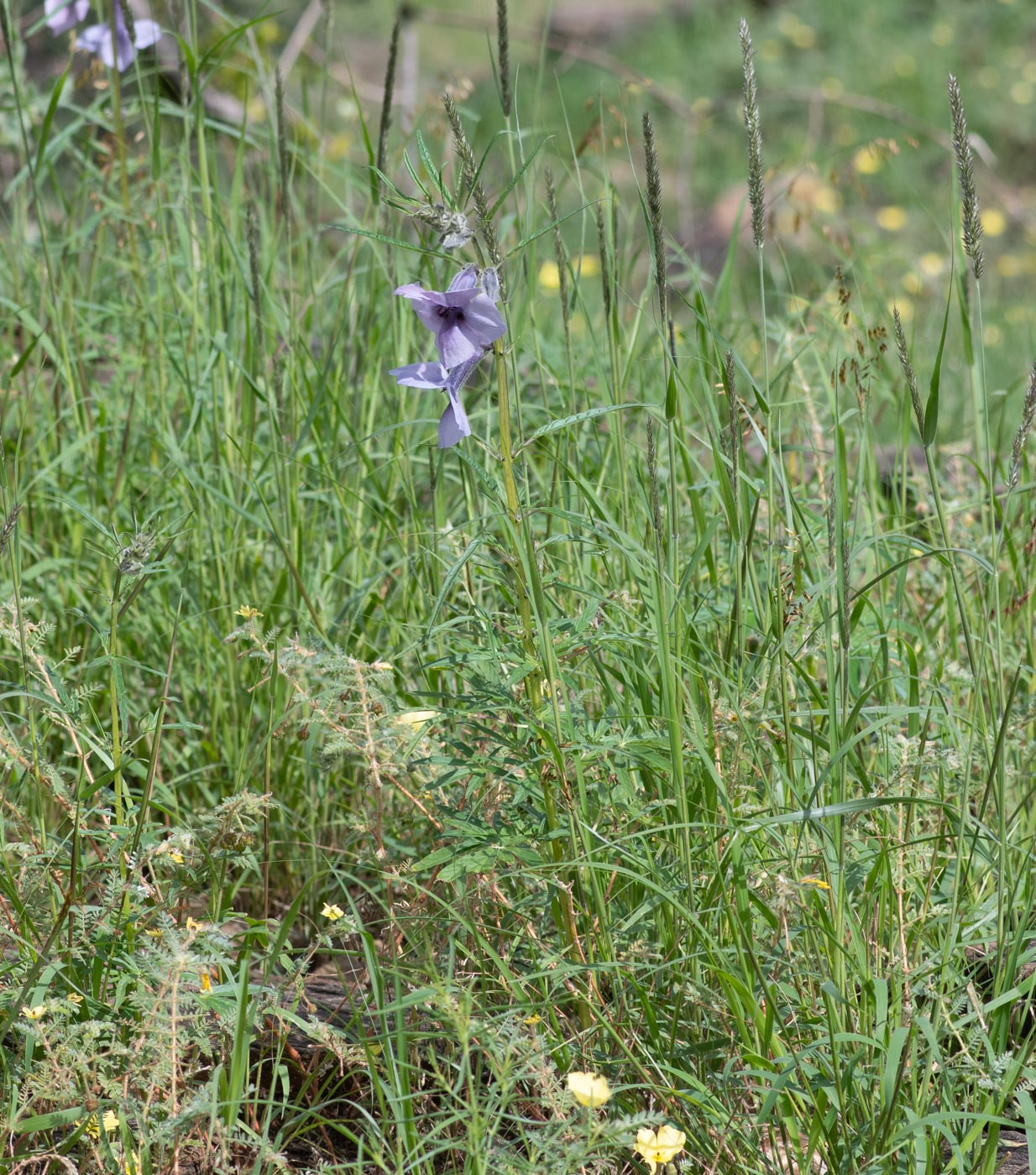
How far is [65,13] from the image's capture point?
8.73 feet

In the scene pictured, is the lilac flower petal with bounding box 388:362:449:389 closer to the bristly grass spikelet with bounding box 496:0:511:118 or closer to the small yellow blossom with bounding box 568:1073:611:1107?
the bristly grass spikelet with bounding box 496:0:511:118

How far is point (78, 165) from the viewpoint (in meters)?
3.50

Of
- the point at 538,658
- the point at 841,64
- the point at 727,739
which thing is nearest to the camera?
the point at 538,658

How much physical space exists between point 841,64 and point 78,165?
20.3 feet

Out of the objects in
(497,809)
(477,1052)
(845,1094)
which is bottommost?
(477,1052)

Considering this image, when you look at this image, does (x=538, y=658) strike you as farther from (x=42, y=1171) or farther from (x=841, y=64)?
(x=841, y=64)

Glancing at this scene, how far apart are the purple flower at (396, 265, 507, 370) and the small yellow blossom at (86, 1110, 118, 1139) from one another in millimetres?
812

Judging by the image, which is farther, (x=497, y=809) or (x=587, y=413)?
(x=497, y=809)

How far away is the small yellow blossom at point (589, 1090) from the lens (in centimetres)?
109

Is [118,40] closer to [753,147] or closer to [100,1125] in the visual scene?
[753,147]

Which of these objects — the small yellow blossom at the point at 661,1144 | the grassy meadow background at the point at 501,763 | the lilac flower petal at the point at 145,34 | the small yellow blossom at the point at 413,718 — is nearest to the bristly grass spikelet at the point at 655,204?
the grassy meadow background at the point at 501,763

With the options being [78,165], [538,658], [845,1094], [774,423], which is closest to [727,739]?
[538,658]

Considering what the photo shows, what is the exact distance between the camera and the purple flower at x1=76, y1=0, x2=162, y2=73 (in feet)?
7.51

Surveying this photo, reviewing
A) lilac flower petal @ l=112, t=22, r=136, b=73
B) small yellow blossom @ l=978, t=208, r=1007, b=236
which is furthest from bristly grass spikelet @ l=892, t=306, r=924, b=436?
small yellow blossom @ l=978, t=208, r=1007, b=236
